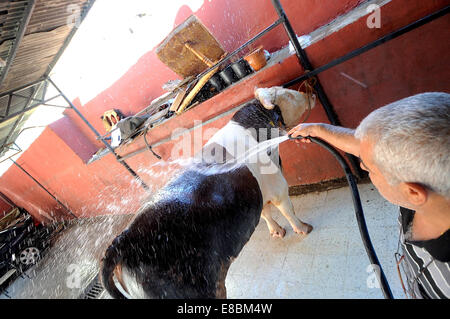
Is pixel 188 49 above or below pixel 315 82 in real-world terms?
above

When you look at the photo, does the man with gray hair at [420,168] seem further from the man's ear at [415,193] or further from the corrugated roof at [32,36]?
the corrugated roof at [32,36]

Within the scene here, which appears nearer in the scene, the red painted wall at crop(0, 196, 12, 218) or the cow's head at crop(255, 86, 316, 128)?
the cow's head at crop(255, 86, 316, 128)

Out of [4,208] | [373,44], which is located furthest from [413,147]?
[4,208]

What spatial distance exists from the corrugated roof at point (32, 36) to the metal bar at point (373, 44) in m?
3.49

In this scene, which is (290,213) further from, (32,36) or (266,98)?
(32,36)

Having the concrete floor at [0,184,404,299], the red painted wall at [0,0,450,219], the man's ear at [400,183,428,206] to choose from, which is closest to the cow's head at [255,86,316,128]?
the red painted wall at [0,0,450,219]

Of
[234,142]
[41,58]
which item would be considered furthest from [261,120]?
[41,58]

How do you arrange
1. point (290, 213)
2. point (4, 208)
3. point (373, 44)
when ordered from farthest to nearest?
point (4, 208) → point (290, 213) → point (373, 44)

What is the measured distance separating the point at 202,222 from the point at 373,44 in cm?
231

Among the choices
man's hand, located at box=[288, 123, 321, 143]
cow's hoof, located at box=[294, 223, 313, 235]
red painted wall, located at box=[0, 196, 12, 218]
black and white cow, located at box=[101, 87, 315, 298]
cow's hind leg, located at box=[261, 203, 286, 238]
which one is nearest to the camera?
black and white cow, located at box=[101, 87, 315, 298]

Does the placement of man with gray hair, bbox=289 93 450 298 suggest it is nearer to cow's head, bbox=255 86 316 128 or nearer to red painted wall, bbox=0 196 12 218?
cow's head, bbox=255 86 316 128

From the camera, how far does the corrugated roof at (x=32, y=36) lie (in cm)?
282

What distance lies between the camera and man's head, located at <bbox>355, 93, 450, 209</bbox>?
2.30 feet

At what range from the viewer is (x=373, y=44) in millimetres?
2088
